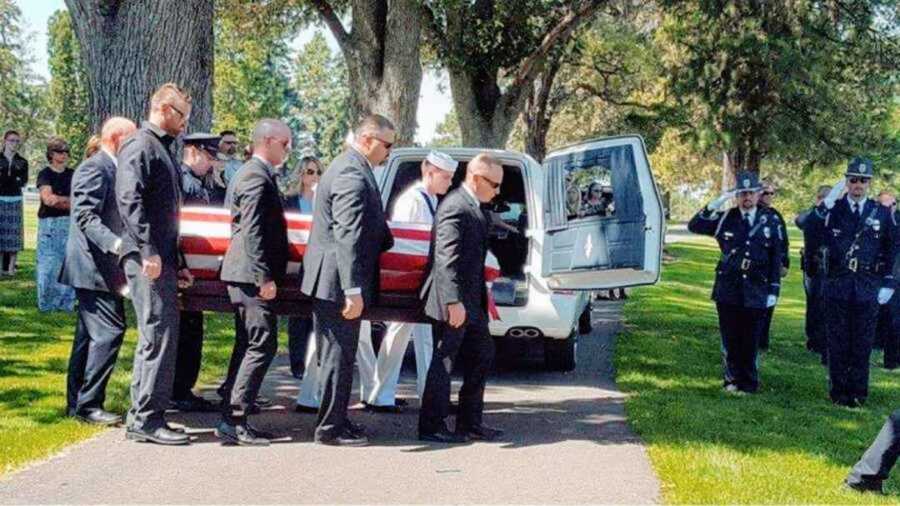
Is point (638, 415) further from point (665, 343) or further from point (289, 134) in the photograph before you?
point (665, 343)

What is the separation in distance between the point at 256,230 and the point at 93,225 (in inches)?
41.5

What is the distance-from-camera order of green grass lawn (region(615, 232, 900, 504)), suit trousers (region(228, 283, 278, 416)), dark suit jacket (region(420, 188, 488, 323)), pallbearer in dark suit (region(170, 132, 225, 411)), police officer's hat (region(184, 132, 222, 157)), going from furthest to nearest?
police officer's hat (region(184, 132, 222, 157)) → pallbearer in dark suit (region(170, 132, 225, 411)) → dark suit jacket (region(420, 188, 488, 323)) → suit trousers (region(228, 283, 278, 416)) → green grass lawn (region(615, 232, 900, 504))

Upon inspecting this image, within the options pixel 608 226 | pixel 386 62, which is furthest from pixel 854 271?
pixel 386 62

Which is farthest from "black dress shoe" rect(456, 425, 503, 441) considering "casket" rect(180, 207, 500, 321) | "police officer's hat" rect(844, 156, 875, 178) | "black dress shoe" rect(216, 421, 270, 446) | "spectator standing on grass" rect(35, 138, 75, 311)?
"spectator standing on grass" rect(35, 138, 75, 311)

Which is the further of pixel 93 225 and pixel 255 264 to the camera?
pixel 93 225

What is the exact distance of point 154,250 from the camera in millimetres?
6289

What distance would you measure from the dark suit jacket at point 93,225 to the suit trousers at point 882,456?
4.49 metres

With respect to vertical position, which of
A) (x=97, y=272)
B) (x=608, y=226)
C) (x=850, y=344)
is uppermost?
(x=608, y=226)

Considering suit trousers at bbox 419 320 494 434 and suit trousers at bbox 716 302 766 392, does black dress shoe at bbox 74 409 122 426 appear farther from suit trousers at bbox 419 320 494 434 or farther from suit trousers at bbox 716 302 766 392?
suit trousers at bbox 716 302 766 392

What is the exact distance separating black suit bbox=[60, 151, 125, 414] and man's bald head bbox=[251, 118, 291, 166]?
1.00 metres

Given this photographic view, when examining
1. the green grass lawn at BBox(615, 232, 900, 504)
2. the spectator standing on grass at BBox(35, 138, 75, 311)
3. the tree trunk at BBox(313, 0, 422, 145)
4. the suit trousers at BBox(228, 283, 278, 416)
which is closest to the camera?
the green grass lawn at BBox(615, 232, 900, 504)

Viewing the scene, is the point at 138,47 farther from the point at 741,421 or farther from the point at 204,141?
the point at 741,421

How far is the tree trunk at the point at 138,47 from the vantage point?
32.1ft

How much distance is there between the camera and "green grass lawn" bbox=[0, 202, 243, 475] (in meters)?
6.43
